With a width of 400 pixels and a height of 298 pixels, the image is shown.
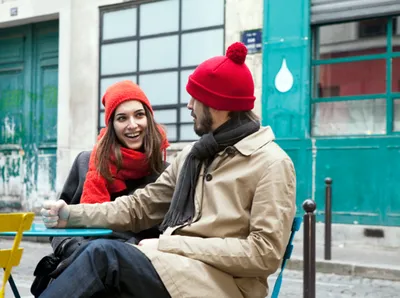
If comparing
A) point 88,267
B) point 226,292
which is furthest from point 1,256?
point 226,292

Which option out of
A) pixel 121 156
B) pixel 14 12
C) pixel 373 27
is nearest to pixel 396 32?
pixel 373 27

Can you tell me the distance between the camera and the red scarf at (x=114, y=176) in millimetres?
3242

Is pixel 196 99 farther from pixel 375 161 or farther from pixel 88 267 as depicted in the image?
pixel 375 161

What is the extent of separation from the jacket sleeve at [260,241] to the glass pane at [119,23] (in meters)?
9.22

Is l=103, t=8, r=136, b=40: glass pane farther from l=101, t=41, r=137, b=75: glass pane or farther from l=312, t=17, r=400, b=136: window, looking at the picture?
l=312, t=17, r=400, b=136: window

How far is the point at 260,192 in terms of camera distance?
2.39m

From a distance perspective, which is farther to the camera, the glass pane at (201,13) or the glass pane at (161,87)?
the glass pane at (161,87)

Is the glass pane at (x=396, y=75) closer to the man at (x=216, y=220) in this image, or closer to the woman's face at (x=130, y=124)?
the woman's face at (x=130, y=124)

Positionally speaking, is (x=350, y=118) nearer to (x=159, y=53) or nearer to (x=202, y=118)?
(x=159, y=53)

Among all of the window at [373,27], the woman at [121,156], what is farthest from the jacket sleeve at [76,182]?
the window at [373,27]

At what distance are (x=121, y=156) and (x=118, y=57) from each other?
8.35 metres

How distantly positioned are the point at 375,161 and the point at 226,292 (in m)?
6.73

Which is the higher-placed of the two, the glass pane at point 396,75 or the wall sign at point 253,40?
the wall sign at point 253,40

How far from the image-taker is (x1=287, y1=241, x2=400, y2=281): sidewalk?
6914 millimetres
